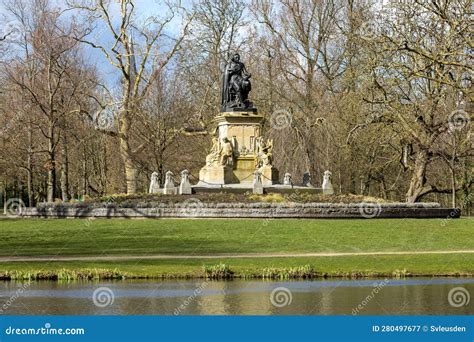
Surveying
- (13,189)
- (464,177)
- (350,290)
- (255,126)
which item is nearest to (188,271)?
(350,290)

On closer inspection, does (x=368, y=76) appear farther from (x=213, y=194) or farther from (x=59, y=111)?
(x=59, y=111)

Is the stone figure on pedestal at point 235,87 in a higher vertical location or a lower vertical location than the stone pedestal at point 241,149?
higher

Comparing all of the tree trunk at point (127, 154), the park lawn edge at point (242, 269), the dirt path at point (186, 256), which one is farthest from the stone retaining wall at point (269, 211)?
the tree trunk at point (127, 154)

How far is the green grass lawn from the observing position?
23.5 meters

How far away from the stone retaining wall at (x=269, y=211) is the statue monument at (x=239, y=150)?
501 centimetres

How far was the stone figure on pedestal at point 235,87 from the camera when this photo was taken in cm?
4406

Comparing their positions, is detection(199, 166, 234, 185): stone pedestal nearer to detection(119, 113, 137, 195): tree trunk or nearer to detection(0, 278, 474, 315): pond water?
detection(119, 113, 137, 195): tree trunk

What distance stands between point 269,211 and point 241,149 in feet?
23.0

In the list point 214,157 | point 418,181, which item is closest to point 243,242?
point 214,157

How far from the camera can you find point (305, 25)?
59188 mm

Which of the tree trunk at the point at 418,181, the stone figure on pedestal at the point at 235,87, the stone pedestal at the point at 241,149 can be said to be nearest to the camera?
the stone pedestal at the point at 241,149

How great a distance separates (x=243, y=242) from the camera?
3056 cm

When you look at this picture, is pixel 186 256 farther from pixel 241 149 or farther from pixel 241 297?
pixel 241 149

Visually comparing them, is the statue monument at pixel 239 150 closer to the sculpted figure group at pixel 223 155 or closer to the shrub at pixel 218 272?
the sculpted figure group at pixel 223 155
